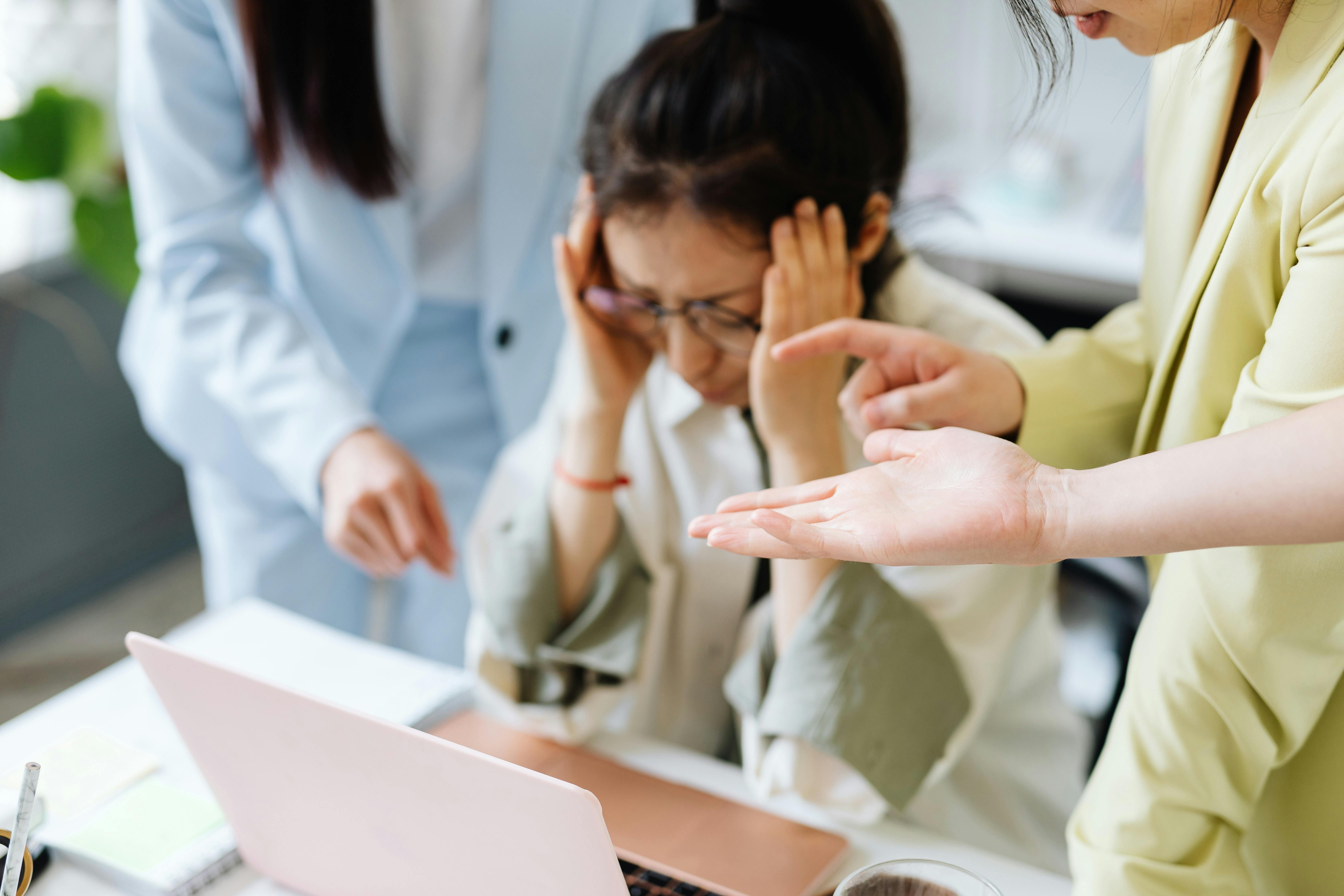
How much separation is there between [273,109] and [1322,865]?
125cm

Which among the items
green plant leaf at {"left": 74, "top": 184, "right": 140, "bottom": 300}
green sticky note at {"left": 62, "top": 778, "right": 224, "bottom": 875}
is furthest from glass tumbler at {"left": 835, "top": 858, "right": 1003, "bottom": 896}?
green plant leaf at {"left": 74, "top": 184, "right": 140, "bottom": 300}

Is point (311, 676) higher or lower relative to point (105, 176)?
lower

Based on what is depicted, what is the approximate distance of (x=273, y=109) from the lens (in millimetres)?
1317

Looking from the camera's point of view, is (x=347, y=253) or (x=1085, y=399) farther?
(x=347, y=253)

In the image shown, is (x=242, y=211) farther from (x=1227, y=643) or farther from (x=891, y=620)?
(x=1227, y=643)

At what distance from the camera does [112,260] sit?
2.22m

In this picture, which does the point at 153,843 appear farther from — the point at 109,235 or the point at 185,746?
the point at 109,235

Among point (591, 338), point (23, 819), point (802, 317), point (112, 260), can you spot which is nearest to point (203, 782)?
point (23, 819)

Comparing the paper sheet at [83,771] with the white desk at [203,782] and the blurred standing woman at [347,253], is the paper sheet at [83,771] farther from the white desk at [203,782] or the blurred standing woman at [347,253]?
the blurred standing woman at [347,253]

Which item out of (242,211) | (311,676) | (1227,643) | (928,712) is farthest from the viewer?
(242,211)

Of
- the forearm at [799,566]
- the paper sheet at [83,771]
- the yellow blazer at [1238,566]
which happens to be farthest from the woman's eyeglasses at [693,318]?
the paper sheet at [83,771]

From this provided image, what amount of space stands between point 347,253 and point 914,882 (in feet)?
3.47

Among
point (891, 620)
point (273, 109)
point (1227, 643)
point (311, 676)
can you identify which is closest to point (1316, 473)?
point (1227, 643)

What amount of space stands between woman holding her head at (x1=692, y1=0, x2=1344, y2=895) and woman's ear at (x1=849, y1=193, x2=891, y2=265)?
207 millimetres
